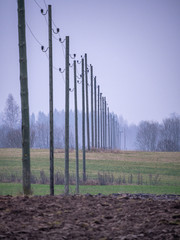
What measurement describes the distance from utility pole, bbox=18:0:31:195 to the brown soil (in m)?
3.14

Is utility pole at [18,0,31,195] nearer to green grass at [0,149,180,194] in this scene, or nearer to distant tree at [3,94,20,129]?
green grass at [0,149,180,194]

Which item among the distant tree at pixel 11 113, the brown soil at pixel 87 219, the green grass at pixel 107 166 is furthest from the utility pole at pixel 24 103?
the distant tree at pixel 11 113

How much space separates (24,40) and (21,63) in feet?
2.71

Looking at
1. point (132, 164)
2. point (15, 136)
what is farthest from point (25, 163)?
point (15, 136)

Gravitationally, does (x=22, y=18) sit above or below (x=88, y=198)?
above

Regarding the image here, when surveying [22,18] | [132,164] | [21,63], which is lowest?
[132,164]

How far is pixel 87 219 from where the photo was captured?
8375mm

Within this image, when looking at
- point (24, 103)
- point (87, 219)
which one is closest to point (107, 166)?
point (24, 103)

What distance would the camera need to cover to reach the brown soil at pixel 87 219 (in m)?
7.07

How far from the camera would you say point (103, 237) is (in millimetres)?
7016

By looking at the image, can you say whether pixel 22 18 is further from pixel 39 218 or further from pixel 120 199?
pixel 39 218

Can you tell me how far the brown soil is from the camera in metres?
7.07

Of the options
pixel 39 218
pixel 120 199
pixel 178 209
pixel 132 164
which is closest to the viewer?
pixel 39 218

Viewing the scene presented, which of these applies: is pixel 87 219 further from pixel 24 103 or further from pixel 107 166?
pixel 107 166
